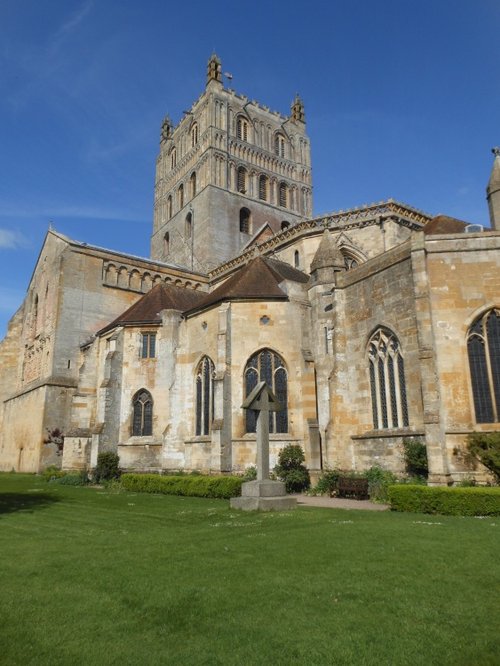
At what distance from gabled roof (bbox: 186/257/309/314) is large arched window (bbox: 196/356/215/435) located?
3.03 metres

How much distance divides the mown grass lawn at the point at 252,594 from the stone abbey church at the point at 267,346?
755 cm

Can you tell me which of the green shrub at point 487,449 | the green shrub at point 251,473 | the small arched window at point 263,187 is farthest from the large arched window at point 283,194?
the green shrub at point 487,449

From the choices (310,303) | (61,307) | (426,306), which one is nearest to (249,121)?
(61,307)

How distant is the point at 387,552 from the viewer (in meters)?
8.55

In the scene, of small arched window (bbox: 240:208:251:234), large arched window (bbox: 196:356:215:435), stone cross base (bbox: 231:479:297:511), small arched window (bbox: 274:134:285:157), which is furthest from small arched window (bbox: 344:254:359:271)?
small arched window (bbox: 274:134:285:157)

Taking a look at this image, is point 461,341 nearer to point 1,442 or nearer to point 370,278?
point 370,278

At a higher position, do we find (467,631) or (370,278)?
(370,278)

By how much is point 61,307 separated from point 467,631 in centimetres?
3380

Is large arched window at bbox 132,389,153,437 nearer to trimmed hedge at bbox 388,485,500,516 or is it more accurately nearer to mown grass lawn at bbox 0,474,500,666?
mown grass lawn at bbox 0,474,500,666

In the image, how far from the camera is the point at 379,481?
17688 mm

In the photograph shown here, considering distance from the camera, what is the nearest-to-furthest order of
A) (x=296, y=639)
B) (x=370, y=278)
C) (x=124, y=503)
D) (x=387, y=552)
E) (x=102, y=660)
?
(x=102, y=660) → (x=296, y=639) → (x=387, y=552) → (x=124, y=503) → (x=370, y=278)

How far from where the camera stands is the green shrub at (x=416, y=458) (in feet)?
56.3

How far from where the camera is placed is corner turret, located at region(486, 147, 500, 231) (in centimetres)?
2088

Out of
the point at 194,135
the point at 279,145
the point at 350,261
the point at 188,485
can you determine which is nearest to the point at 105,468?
the point at 188,485
